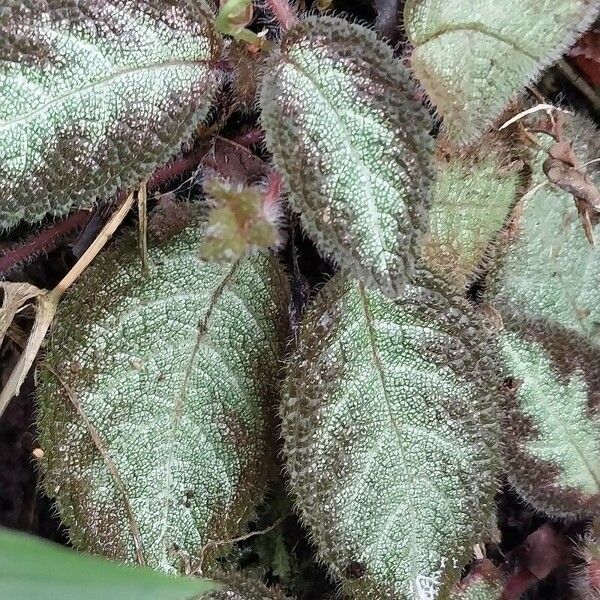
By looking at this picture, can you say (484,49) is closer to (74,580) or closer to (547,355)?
(547,355)

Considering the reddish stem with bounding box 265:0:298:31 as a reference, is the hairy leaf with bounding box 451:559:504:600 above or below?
below

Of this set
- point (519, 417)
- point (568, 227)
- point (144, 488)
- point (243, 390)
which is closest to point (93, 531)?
point (144, 488)

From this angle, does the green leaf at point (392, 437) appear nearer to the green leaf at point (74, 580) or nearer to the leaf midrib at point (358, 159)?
the leaf midrib at point (358, 159)

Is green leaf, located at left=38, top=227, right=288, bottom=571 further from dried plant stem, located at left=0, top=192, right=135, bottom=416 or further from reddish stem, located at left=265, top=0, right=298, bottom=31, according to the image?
reddish stem, located at left=265, top=0, right=298, bottom=31

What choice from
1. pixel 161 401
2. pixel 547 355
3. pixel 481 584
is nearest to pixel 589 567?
pixel 481 584

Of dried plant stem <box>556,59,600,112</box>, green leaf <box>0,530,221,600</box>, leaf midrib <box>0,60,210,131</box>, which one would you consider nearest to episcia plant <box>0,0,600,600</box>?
leaf midrib <box>0,60,210,131</box>

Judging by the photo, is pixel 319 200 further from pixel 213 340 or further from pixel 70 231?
pixel 70 231
